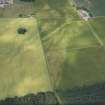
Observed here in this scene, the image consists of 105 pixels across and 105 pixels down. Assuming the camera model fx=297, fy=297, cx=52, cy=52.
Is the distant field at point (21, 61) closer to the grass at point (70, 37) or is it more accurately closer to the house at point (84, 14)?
the grass at point (70, 37)

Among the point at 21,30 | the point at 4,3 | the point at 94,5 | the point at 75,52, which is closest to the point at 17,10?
the point at 4,3

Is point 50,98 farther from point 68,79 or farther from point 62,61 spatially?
point 62,61

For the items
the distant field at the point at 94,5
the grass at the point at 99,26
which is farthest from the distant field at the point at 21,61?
the distant field at the point at 94,5

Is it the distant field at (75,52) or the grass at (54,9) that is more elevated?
the grass at (54,9)

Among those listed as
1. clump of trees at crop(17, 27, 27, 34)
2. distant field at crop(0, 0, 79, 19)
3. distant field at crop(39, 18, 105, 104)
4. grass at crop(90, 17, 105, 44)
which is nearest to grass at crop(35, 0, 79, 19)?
distant field at crop(0, 0, 79, 19)

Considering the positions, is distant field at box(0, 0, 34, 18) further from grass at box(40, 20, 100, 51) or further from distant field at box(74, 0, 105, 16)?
distant field at box(74, 0, 105, 16)

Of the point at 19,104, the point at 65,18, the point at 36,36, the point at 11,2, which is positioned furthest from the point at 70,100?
the point at 11,2

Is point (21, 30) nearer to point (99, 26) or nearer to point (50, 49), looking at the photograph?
point (50, 49)
